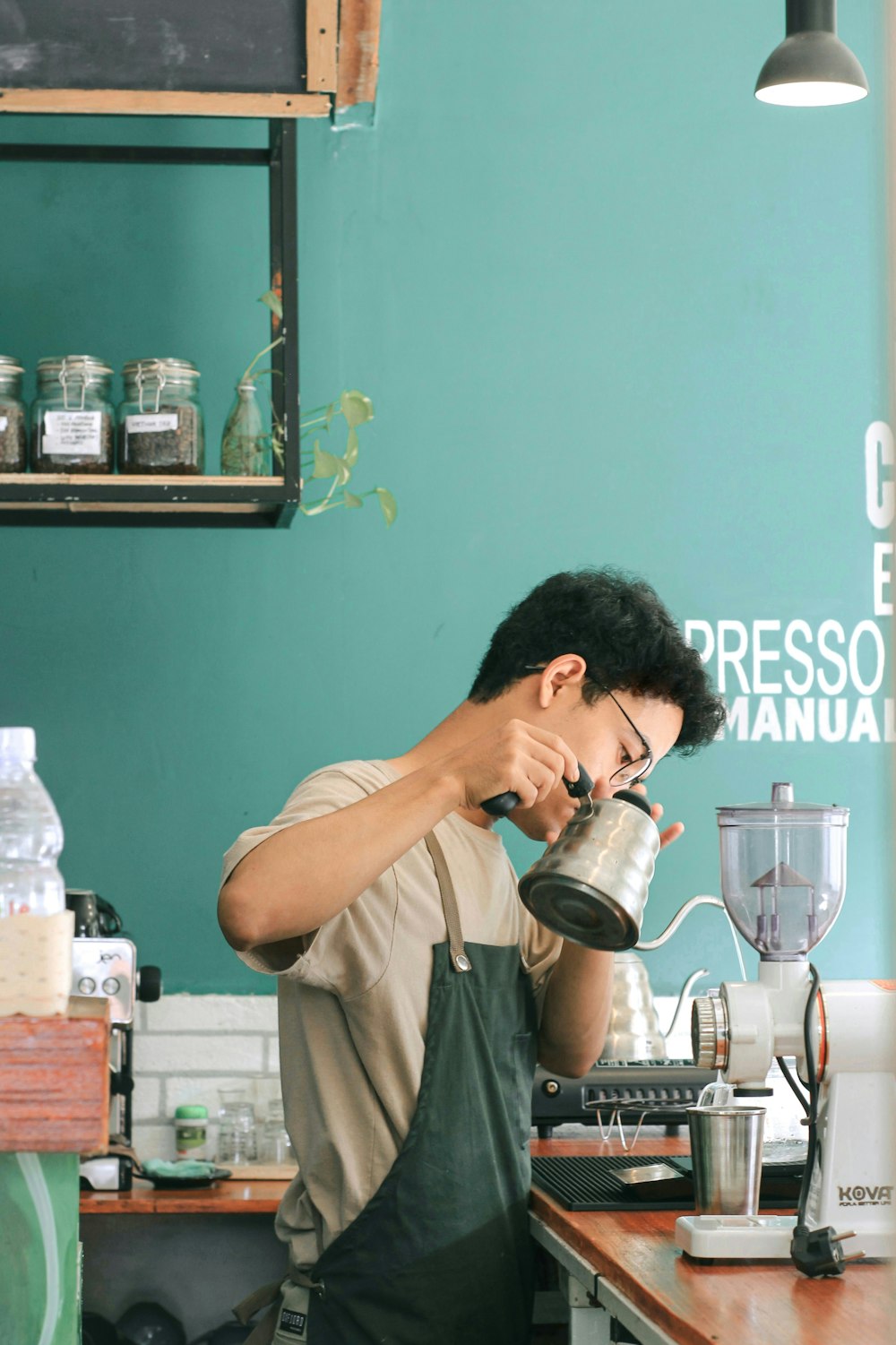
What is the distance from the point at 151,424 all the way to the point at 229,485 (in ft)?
0.59

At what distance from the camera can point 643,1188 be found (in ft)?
6.29

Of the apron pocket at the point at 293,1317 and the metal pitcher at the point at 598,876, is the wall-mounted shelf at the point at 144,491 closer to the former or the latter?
the metal pitcher at the point at 598,876

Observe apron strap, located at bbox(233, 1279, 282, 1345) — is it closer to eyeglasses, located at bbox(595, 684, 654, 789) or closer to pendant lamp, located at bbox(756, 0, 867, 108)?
eyeglasses, located at bbox(595, 684, 654, 789)

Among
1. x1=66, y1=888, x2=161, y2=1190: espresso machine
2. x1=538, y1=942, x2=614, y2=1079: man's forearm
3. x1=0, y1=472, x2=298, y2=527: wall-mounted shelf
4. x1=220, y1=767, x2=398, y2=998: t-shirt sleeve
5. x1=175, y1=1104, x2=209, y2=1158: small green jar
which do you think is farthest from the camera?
x1=175, y1=1104, x2=209, y2=1158: small green jar

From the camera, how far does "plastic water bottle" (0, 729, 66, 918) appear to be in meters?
1.14

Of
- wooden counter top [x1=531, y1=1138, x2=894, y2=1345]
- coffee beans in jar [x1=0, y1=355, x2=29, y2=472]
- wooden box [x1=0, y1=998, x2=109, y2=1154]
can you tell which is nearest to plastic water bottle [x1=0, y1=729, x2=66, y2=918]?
wooden box [x1=0, y1=998, x2=109, y2=1154]

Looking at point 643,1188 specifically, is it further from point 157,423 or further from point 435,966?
point 157,423

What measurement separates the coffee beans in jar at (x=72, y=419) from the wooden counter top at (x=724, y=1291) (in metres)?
1.52

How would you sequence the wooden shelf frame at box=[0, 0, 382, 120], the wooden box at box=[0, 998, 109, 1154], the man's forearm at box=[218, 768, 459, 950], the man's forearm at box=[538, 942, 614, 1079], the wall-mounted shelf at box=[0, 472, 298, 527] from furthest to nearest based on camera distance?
the wall-mounted shelf at box=[0, 472, 298, 527], the wooden shelf frame at box=[0, 0, 382, 120], the man's forearm at box=[538, 942, 614, 1079], the man's forearm at box=[218, 768, 459, 950], the wooden box at box=[0, 998, 109, 1154]

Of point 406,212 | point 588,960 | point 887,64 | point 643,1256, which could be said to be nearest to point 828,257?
point 406,212

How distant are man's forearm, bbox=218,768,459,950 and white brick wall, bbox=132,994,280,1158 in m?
1.41

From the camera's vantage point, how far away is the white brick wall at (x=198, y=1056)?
2951 millimetres

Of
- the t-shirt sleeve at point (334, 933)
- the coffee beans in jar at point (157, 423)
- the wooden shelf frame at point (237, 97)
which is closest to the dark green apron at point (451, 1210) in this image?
the t-shirt sleeve at point (334, 933)

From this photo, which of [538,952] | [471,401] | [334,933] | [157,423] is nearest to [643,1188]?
[538,952]
